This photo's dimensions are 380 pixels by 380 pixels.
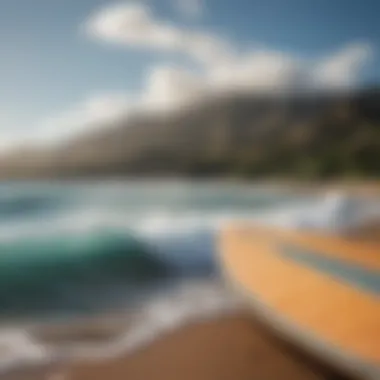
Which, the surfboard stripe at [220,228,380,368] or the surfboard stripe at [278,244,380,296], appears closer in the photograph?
the surfboard stripe at [220,228,380,368]

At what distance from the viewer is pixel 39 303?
4.44ft

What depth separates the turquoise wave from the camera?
1352mm

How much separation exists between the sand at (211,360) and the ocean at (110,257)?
34 mm

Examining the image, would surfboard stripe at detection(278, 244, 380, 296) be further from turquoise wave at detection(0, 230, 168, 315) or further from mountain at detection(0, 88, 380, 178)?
turquoise wave at detection(0, 230, 168, 315)

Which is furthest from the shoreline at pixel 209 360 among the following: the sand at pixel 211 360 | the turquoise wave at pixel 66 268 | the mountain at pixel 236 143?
the mountain at pixel 236 143

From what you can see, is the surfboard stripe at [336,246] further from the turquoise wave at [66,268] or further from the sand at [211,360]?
the turquoise wave at [66,268]

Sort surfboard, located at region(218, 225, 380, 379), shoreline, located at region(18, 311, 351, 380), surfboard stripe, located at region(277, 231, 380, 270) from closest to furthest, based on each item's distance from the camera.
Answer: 1. surfboard, located at region(218, 225, 380, 379)
2. shoreline, located at region(18, 311, 351, 380)
3. surfboard stripe, located at region(277, 231, 380, 270)

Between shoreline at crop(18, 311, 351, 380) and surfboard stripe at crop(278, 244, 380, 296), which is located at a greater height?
surfboard stripe at crop(278, 244, 380, 296)

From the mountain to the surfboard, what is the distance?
0.52 ft

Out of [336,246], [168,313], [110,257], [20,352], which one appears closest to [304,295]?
[336,246]

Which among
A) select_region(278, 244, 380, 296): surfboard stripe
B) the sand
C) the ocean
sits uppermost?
the ocean

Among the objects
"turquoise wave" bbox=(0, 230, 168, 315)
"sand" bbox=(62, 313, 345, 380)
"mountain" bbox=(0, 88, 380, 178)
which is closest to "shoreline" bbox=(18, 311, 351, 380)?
"sand" bbox=(62, 313, 345, 380)

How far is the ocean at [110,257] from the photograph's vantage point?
134cm

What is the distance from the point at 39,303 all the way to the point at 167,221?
0.32 metres
